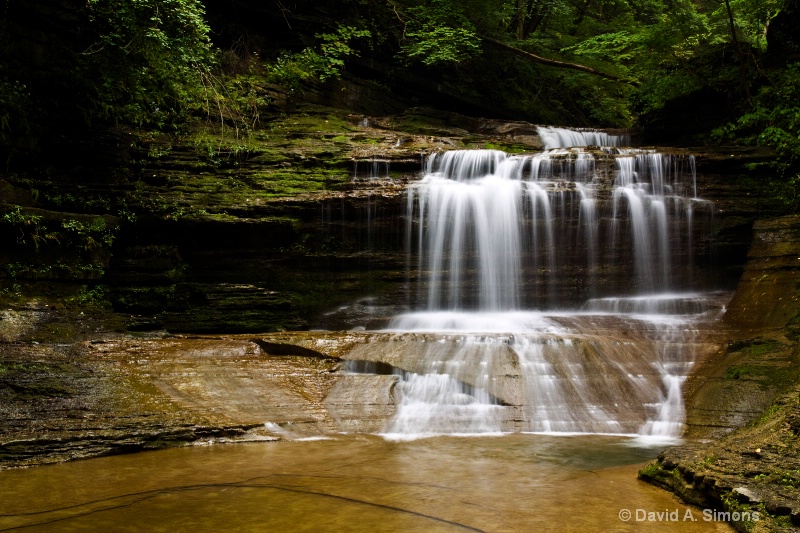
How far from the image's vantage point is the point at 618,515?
3918mm

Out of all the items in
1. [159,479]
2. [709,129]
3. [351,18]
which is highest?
[351,18]

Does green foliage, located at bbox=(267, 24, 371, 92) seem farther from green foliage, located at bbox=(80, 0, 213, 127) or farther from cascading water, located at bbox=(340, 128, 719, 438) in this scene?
cascading water, located at bbox=(340, 128, 719, 438)

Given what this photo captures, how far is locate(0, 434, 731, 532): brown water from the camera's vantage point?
149 inches

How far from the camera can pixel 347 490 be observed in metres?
4.46

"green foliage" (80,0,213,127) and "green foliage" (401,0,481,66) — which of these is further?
"green foliage" (401,0,481,66)

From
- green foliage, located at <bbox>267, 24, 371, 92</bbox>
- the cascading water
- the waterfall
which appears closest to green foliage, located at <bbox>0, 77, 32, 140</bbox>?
green foliage, located at <bbox>267, 24, 371, 92</bbox>

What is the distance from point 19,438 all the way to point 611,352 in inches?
271

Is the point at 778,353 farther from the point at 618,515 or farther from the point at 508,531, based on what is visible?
the point at 508,531

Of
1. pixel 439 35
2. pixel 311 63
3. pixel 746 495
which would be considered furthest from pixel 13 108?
pixel 746 495

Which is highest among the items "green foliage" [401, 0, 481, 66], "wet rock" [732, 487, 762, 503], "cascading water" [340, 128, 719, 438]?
"green foliage" [401, 0, 481, 66]

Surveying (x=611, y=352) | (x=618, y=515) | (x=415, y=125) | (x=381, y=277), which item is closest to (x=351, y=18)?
(x=415, y=125)

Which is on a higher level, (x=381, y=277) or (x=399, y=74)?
(x=399, y=74)

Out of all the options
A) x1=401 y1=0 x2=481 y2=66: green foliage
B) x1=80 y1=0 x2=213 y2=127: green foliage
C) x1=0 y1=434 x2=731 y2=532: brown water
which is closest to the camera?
x1=0 y1=434 x2=731 y2=532: brown water

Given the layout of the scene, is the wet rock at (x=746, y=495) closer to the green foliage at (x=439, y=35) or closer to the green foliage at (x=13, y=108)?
the green foliage at (x=13, y=108)
